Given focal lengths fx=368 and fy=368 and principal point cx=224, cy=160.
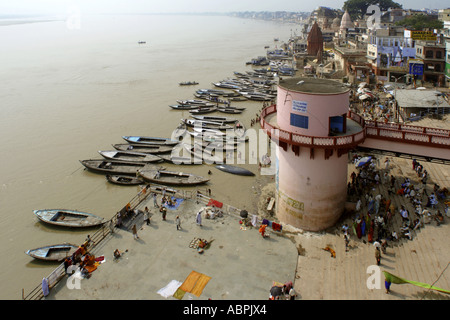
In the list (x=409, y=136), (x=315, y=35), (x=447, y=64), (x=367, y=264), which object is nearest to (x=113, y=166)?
(x=367, y=264)

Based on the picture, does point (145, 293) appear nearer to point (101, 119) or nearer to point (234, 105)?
point (101, 119)

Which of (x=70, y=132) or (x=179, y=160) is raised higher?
(x=70, y=132)

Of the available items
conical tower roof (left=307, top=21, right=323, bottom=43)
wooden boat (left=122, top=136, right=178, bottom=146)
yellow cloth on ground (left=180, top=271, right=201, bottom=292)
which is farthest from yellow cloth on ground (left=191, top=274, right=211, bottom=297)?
conical tower roof (left=307, top=21, right=323, bottom=43)

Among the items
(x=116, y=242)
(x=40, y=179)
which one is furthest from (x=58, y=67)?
(x=116, y=242)

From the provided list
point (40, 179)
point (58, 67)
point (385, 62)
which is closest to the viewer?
point (40, 179)

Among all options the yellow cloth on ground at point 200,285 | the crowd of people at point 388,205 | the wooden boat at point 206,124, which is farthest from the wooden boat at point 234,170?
the yellow cloth on ground at point 200,285

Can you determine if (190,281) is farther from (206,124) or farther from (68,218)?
(206,124)
